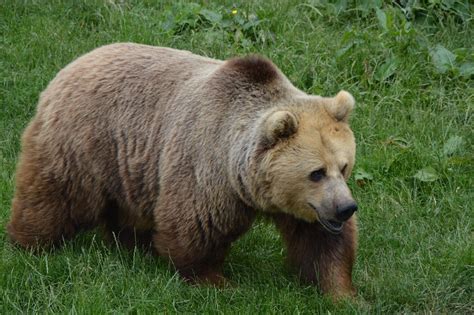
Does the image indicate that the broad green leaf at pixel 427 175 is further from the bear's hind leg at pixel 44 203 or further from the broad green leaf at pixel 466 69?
the bear's hind leg at pixel 44 203

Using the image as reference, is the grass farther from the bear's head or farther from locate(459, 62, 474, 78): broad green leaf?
the bear's head

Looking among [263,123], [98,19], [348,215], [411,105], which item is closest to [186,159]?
[263,123]

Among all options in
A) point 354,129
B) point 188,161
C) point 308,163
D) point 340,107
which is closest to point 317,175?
point 308,163

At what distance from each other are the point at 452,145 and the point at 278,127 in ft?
8.22

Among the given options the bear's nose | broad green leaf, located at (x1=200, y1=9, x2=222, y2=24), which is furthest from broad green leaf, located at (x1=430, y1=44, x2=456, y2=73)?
the bear's nose

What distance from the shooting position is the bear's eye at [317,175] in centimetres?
520

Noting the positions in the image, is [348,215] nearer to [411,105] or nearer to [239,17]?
[411,105]

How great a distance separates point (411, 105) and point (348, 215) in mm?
3041

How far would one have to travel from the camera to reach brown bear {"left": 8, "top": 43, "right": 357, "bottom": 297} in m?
5.29

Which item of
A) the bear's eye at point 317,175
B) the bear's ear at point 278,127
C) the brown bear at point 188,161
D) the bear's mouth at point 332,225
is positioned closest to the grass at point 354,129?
the brown bear at point 188,161

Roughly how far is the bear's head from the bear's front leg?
0.26 m

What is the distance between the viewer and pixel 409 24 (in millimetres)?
8516

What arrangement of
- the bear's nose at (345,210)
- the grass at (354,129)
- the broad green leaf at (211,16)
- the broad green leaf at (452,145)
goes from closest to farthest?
the bear's nose at (345,210), the grass at (354,129), the broad green leaf at (452,145), the broad green leaf at (211,16)

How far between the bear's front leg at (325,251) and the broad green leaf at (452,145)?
1787 millimetres
